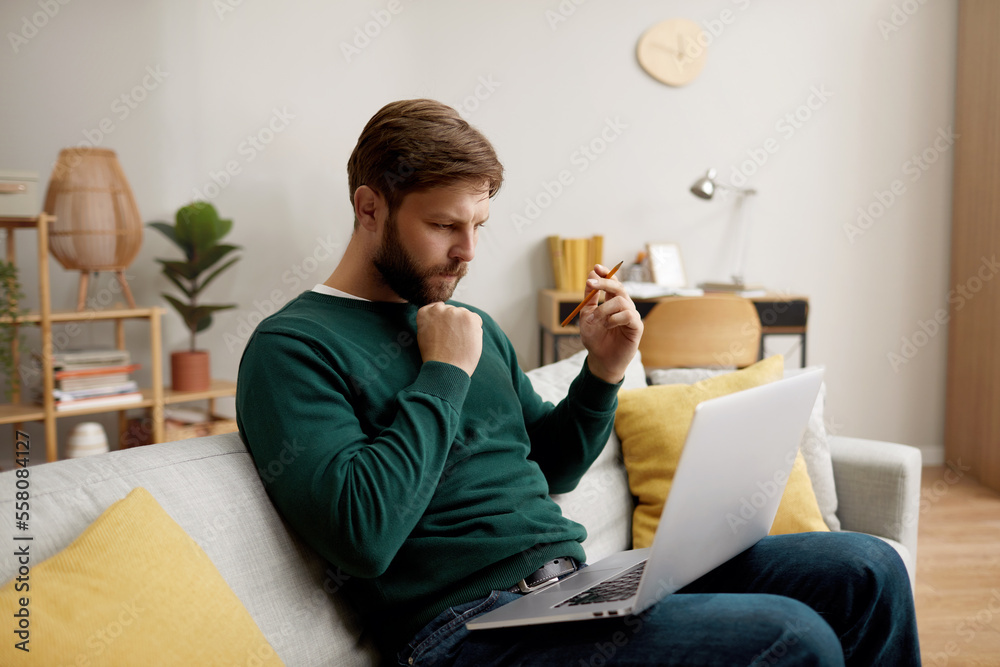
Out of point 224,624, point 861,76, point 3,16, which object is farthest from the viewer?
point 861,76

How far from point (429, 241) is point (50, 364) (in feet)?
6.08

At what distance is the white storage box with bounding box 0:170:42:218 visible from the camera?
92.8 inches

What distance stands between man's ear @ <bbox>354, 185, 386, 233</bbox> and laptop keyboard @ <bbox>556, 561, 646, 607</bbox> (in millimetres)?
597

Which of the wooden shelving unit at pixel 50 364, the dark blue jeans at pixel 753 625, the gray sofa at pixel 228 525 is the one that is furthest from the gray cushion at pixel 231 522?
the wooden shelving unit at pixel 50 364

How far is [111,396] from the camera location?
103 inches

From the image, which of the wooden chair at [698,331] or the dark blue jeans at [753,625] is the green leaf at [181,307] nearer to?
the wooden chair at [698,331]

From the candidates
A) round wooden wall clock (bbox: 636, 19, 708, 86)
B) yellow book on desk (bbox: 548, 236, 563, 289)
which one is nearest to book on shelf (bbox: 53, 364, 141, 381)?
yellow book on desk (bbox: 548, 236, 563, 289)

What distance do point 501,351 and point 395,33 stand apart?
2361 mm

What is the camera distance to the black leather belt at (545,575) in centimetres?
103

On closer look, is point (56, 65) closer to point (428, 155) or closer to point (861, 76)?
point (428, 155)

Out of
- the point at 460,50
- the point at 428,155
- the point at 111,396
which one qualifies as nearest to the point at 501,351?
the point at 428,155

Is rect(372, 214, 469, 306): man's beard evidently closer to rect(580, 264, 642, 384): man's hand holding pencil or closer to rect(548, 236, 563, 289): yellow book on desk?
rect(580, 264, 642, 384): man's hand holding pencil

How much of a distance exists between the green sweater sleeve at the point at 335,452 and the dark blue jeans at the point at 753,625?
6.2 inches

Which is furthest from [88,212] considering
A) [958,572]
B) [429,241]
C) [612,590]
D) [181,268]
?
[958,572]
